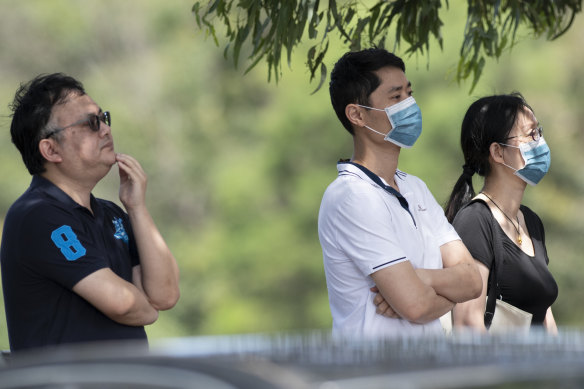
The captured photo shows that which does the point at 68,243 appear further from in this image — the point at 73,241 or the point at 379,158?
the point at 379,158

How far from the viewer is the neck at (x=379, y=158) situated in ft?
12.6

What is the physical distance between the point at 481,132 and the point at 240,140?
2837 centimetres

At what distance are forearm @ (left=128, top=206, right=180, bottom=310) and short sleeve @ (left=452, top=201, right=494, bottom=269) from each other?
3.86ft

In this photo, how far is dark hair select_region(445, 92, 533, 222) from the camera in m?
4.34

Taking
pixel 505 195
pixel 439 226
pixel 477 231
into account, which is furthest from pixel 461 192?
pixel 439 226

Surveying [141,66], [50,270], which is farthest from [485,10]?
[141,66]

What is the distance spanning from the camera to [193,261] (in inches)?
1093

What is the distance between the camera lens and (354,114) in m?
3.93

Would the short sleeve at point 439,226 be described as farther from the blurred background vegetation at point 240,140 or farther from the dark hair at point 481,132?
the blurred background vegetation at point 240,140

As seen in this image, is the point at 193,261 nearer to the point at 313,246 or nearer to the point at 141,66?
the point at 313,246

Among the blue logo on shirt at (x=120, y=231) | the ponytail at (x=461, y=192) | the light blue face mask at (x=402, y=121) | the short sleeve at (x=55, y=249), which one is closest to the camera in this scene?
the short sleeve at (x=55, y=249)

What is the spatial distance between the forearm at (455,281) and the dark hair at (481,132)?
67 centimetres

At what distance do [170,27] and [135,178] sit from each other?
31.9m

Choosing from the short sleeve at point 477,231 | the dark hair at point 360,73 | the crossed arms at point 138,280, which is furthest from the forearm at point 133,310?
the short sleeve at point 477,231
